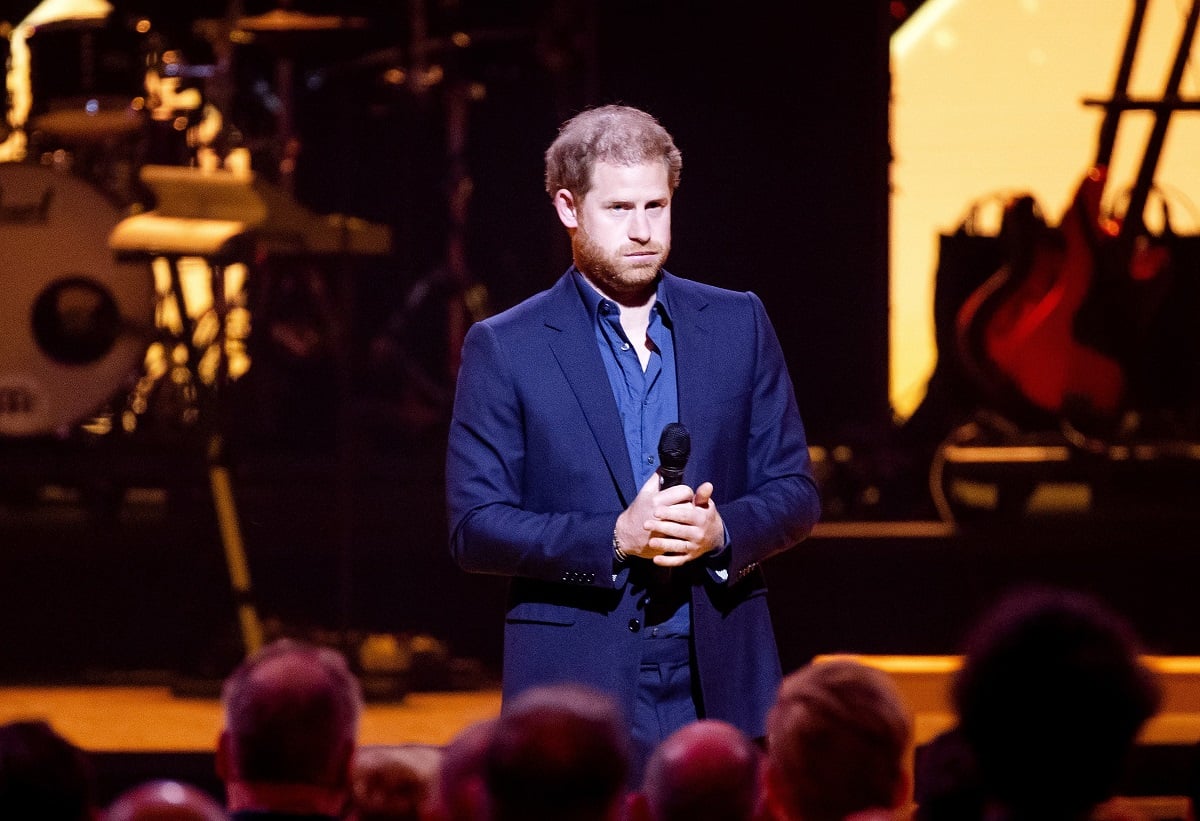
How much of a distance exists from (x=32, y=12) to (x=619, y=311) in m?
6.26

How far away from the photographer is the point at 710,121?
20.1 ft

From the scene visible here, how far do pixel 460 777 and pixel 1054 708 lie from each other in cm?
67

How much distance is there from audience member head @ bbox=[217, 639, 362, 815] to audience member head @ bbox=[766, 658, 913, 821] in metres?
0.47

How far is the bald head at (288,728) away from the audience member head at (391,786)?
0.14 meters

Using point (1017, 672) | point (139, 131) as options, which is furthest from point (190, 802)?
point (139, 131)

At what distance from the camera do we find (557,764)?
1.59 metres

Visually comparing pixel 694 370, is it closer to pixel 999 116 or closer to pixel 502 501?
pixel 502 501

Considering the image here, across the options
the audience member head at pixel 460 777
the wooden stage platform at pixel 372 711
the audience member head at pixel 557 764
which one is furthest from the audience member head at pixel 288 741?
the wooden stage platform at pixel 372 711

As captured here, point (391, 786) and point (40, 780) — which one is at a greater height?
point (40, 780)

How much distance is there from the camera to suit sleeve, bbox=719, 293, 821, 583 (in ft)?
7.80

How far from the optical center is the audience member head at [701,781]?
1.81 m

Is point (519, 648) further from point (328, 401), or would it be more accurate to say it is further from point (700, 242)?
point (328, 401)

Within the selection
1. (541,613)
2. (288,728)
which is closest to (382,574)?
(541,613)

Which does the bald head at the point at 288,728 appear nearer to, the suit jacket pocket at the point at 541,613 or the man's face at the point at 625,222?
the suit jacket pocket at the point at 541,613
